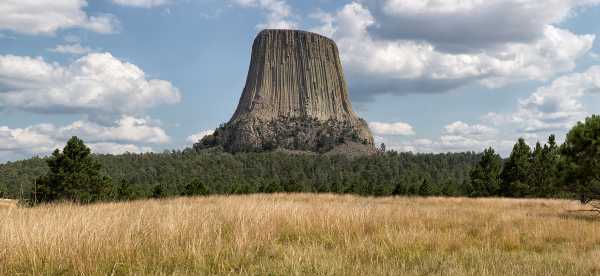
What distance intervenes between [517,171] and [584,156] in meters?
28.8

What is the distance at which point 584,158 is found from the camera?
2048 centimetres

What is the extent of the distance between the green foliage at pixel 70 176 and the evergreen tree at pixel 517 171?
1466 inches

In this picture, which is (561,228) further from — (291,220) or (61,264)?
(61,264)

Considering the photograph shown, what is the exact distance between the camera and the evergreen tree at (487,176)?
49906mm

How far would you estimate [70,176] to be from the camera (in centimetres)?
3800

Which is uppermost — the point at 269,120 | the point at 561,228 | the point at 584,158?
the point at 269,120

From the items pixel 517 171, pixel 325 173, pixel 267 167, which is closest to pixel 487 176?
pixel 517 171

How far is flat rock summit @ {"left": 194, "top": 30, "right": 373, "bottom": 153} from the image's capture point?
571ft

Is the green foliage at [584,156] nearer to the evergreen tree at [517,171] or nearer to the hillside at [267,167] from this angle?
the evergreen tree at [517,171]

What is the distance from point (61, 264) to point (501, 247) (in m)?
7.32

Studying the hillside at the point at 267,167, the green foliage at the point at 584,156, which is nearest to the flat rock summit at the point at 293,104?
the hillside at the point at 267,167

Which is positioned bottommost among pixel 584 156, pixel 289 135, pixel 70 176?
pixel 70 176

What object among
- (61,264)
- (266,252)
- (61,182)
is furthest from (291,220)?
(61,182)

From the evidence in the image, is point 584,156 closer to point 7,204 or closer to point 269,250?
point 269,250
